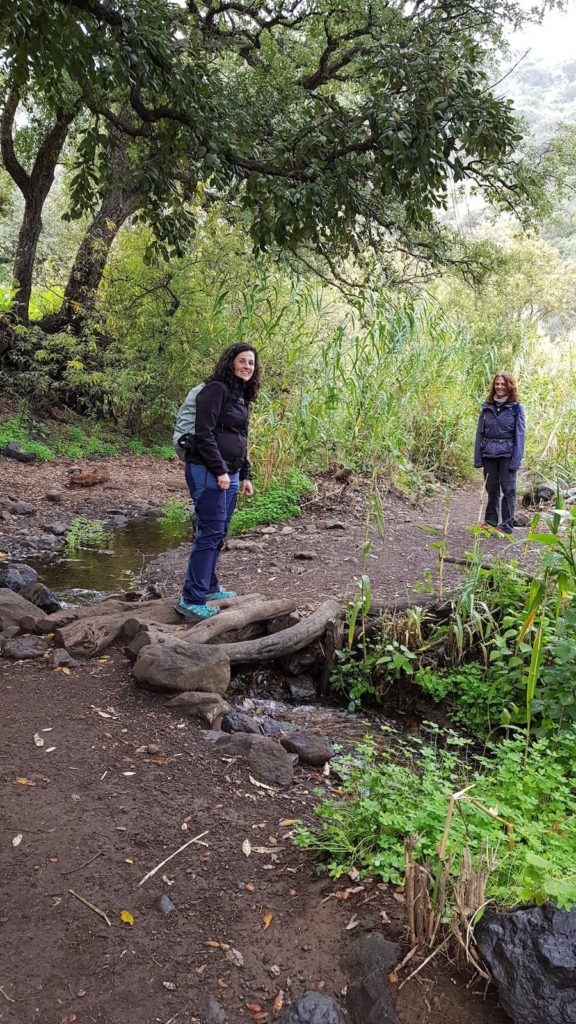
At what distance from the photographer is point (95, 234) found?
42.4 ft

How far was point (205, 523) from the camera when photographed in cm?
447

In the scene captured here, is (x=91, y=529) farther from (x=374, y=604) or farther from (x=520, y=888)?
(x=520, y=888)

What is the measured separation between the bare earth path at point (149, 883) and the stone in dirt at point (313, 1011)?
7 cm

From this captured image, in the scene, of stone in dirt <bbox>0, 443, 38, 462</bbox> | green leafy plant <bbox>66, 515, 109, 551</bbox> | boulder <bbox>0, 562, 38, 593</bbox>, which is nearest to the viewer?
boulder <bbox>0, 562, 38, 593</bbox>

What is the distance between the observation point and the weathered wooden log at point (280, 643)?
429cm

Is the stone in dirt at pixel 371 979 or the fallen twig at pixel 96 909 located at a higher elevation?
the stone in dirt at pixel 371 979

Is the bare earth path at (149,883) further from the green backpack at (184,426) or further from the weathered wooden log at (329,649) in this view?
the green backpack at (184,426)

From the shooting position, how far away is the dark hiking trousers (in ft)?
22.5

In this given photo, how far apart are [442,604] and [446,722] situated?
0.89 metres

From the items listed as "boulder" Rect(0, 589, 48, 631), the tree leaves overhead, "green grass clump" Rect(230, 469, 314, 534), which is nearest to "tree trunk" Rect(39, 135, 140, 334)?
"green grass clump" Rect(230, 469, 314, 534)

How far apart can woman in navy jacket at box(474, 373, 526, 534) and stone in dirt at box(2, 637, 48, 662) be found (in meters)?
4.38

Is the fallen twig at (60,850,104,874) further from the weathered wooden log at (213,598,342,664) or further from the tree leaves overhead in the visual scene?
the tree leaves overhead

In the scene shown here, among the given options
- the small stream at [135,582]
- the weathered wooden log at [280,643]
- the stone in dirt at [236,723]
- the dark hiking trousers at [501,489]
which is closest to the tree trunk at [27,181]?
the small stream at [135,582]

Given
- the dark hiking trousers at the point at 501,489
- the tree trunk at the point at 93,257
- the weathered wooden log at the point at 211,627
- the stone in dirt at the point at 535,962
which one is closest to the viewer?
the stone in dirt at the point at 535,962
